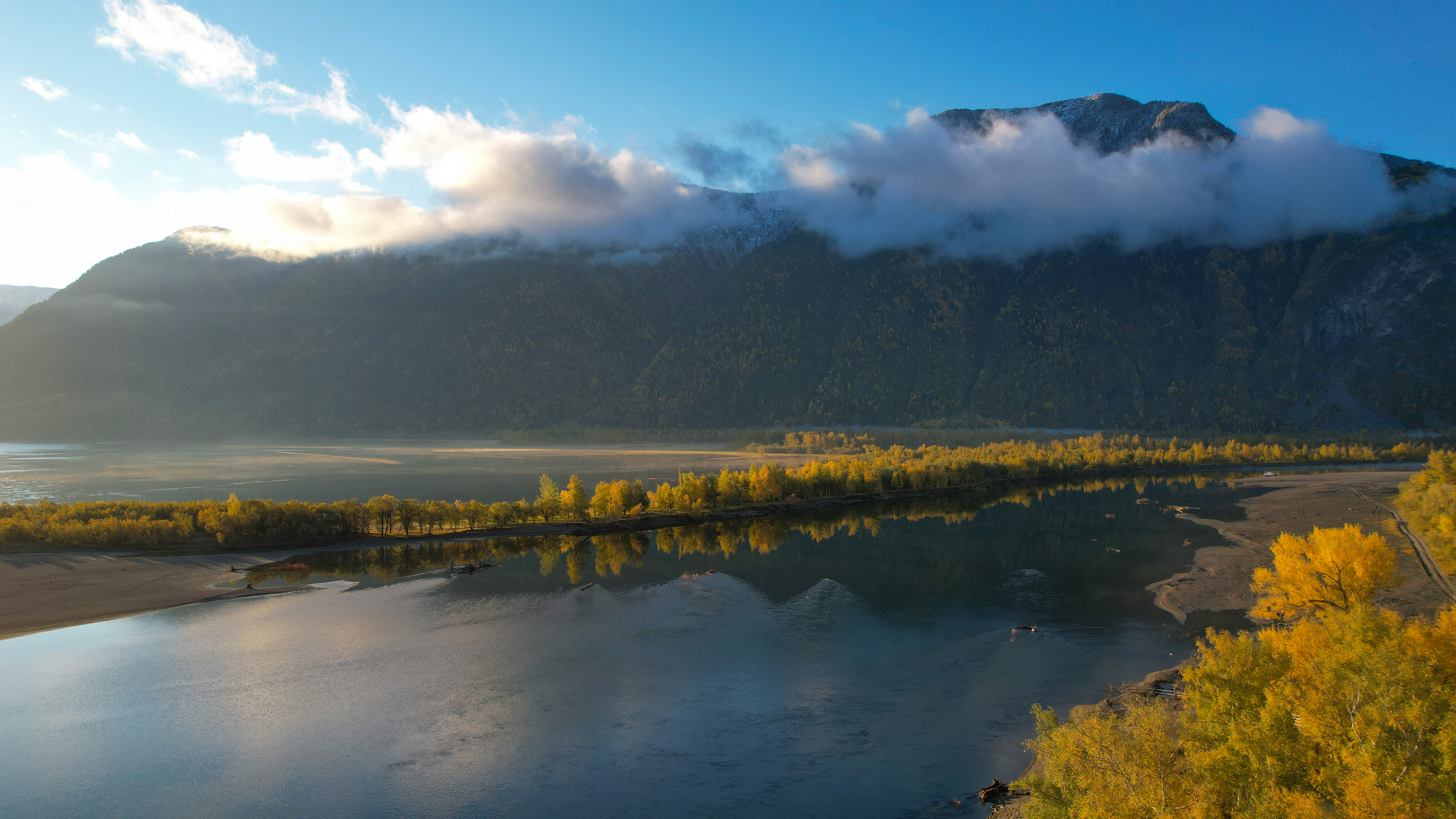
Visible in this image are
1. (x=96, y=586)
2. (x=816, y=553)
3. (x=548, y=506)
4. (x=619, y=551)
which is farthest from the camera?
(x=548, y=506)

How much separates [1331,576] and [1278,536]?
34782mm

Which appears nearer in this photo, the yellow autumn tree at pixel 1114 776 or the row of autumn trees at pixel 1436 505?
the yellow autumn tree at pixel 1114 776

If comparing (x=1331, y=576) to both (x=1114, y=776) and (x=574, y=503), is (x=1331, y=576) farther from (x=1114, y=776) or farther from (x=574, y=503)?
(x=574, y=503)

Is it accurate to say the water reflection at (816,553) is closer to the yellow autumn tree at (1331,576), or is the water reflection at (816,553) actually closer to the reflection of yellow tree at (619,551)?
the reflection of yellow tree at (619,551)

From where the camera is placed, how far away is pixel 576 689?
3173 cm

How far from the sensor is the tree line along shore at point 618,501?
59.4m

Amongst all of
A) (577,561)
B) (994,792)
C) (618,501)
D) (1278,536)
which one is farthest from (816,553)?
(994,792)

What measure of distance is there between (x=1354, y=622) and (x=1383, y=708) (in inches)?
173

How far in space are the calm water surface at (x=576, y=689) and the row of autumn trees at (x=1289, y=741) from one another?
247 inches

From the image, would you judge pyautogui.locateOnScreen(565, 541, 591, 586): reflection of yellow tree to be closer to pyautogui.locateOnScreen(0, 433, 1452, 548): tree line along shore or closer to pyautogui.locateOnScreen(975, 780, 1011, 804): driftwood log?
pyautogui.locateOnScreen(0, 433, 1452, 548): tree line along shore

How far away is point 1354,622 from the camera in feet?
66.7

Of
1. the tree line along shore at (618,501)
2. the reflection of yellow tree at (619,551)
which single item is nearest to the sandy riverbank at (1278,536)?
the tree line along shore at (618,501)

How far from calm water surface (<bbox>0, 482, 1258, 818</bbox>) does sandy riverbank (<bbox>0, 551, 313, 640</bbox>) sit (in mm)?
2709

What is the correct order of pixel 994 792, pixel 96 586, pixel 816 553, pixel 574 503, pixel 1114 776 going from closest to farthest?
pixel 1114 776 → pixel 994 792 → pixel 96 586 → pixel 816 553 → pixel 574 503
